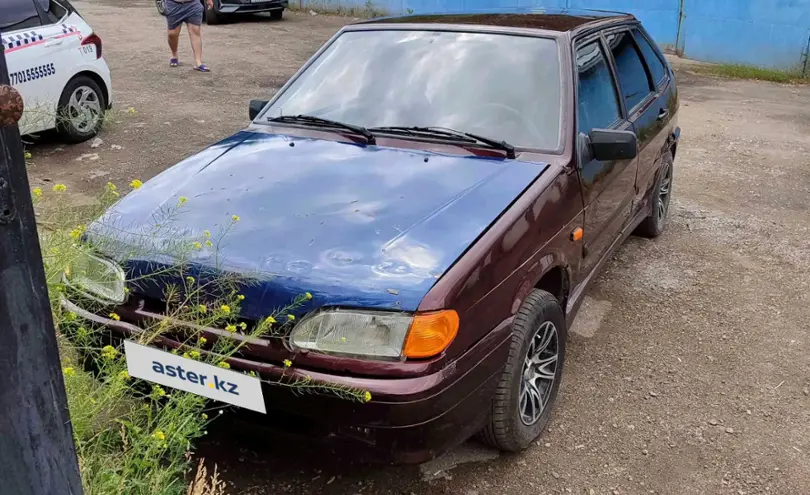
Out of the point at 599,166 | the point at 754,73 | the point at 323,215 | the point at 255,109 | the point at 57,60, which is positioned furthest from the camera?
the point at 754,73

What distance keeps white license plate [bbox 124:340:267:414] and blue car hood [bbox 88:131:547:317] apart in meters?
0.23

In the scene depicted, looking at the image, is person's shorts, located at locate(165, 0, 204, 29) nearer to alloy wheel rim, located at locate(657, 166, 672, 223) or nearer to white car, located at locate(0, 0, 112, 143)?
white car, located at locate(0, 0, 112, 143)

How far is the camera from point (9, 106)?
3.87 feet

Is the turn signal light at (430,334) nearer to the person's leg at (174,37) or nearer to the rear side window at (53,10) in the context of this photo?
the rear side window at (53,10)

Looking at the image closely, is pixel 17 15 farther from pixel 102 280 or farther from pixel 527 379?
pixel 527 379

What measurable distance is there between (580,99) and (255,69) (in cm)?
811

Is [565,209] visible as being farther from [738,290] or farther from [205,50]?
[205,50]

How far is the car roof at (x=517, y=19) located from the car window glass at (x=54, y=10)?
13.0ft

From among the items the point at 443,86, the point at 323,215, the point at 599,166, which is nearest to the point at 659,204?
the point at 599,166

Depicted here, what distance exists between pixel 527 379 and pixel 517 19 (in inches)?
81.8

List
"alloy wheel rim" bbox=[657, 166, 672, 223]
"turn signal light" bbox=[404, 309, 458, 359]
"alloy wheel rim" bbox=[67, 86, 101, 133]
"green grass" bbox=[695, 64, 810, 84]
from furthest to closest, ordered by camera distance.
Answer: "green grass" bbox=[695, 64, 810, 84] → "alloy wheel rim" bbox=[67, 86, 101, 133] → "alloy wheel rim" bbox=[657, 166, 672, 223] → "turn signal light" bbox=[404, 309, 458, 359]

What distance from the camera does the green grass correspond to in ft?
36.2

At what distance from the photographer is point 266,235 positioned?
2.62m

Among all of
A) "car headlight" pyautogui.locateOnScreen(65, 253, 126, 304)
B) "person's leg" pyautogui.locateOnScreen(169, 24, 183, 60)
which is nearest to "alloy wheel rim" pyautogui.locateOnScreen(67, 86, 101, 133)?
"person's leg" pyautogui.locateOnScreen(169, 24, 183, 60)
